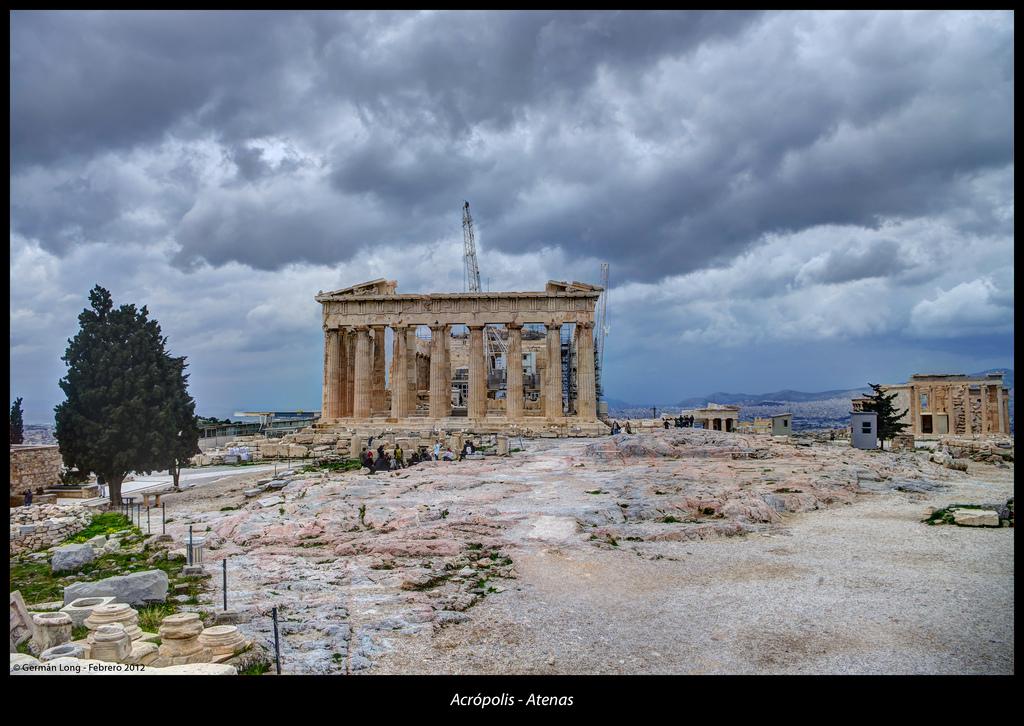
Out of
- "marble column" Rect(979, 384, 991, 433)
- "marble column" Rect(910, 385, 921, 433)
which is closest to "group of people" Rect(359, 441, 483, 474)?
"marble column" Rect(910, 385, 921, 433)

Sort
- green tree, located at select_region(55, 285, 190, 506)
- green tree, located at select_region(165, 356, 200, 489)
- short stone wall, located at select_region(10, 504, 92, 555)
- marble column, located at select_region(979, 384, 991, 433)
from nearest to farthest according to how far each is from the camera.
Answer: green tree, located at select_region(55, 285, 190, 506) → short stone wall, located at select_region(10, 504, 92, 555) → green tree, located at select_region(165, 356, 200, 489) → marble column, located at select_region(979, 384, 991, 433)

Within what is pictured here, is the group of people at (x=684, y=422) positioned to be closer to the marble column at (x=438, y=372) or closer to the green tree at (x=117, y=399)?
the marble column at (x=438, y=372)

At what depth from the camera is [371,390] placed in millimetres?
47000

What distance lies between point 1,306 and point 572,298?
41.5 m

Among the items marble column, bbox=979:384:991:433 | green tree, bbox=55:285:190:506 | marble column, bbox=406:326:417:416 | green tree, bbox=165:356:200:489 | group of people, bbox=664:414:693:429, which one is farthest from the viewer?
marble column, bbox=979:384:991:433

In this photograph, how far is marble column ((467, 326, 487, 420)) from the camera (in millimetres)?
44866

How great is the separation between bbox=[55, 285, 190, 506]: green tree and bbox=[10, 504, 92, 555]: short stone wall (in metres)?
1.21

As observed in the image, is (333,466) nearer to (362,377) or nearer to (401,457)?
(401,457)

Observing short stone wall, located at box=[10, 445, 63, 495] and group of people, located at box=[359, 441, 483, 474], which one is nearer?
short stone wall, located at box=[10, 445, 63, 495]

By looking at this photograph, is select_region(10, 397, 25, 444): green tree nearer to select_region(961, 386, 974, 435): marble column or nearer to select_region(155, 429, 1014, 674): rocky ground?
select_region(155, 429, 1014, 674): rocky ground

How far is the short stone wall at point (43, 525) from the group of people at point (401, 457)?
34.3 feet

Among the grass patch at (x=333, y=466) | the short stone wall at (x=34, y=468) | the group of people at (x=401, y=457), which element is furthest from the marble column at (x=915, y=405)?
the short stone wall at (x=34, y=468)

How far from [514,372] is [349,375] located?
12.6 meters

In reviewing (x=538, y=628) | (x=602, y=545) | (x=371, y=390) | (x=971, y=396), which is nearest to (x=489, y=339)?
(x=371, y=390)
